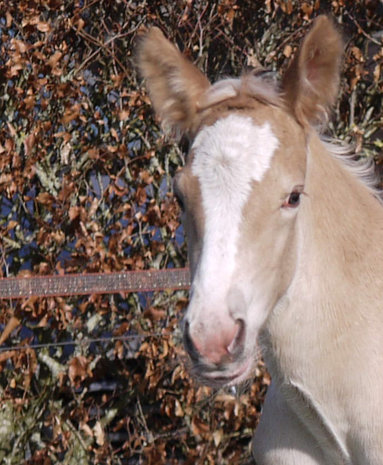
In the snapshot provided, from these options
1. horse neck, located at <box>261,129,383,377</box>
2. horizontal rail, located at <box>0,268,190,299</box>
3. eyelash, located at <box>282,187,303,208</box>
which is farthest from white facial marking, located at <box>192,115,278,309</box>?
horizontal rail, located at <box>0,268,190,299</box>

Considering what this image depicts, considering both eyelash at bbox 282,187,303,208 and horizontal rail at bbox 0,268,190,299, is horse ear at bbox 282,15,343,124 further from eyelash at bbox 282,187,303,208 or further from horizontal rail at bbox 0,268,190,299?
horizontal rail at bbox 0,268,190,299

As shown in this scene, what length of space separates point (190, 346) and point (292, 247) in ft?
1.68

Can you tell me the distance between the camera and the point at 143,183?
4.61 m

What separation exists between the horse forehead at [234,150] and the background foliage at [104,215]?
1945mm

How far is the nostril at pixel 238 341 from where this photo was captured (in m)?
2.26

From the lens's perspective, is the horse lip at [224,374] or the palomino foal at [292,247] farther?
the palomino foal at [292,247]

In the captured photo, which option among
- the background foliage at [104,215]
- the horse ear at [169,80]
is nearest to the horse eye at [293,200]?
the horse ear at [169,80]

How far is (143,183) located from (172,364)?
946 millimetres

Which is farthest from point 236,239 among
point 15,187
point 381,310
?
point 15,187

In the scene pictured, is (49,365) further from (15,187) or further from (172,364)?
(15,187)

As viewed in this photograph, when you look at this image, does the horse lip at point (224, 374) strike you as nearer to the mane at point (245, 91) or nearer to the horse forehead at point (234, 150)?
the horse forehead at point (234, 150)

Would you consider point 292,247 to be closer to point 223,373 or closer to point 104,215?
→ point 223,373

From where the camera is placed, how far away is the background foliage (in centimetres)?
445

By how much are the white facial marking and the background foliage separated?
1.97 meters
